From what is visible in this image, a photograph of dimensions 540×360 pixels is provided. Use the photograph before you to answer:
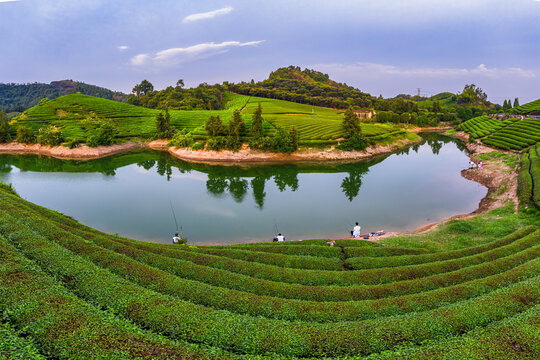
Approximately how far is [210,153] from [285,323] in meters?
51.4

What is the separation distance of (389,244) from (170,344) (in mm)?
17124

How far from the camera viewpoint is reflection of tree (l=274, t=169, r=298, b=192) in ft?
132

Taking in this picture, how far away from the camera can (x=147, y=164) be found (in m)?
53.8

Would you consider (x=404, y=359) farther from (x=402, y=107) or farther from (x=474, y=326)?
(x=402, y=107)

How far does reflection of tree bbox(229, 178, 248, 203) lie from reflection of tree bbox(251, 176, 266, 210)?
4.30 feet

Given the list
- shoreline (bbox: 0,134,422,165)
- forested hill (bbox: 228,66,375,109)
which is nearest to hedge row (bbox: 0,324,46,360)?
shoreline (bbox: 0,134,422,165)

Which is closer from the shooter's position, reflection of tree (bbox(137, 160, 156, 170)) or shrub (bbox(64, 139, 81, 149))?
reflection of tree (bbox(137, 160, 156, 170))

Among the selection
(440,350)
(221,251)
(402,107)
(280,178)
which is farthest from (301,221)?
(402,107)

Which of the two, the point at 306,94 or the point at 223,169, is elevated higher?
the point at 306,94

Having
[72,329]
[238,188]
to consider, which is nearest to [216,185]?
[238,188]

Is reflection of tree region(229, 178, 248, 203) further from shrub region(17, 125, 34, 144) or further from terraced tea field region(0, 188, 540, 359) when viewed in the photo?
shrub region(17, 125, 34, 144)

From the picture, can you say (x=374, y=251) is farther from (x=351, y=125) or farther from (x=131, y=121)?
(x=131, y=121)

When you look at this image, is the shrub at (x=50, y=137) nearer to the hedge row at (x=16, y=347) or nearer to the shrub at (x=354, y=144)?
the shrub at (x=354, y=144)

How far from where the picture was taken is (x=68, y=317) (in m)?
7.75
